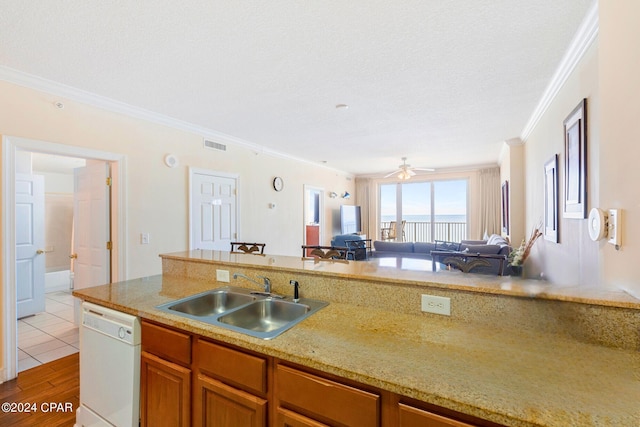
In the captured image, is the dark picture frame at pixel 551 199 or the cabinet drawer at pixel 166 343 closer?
the cabinet drawer at pixel 166 343

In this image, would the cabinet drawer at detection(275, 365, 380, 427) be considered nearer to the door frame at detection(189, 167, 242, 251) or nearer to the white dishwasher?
the white dishwasher

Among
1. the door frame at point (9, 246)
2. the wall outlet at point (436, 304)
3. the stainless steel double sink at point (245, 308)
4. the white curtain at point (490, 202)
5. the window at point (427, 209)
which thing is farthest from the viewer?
the window at point (427, 209)

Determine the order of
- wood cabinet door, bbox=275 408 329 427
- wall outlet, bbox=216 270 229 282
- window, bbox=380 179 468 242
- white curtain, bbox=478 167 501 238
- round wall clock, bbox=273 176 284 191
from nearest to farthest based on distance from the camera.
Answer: wood cabinet door, bbox=275 408 329 427 < wall outlet, bbox=216 270 229 282 < round wall clock, bbox=273 176 284 191 < white curtain, bbox=478 167 501 238 < window, bbox=380 179 468 242

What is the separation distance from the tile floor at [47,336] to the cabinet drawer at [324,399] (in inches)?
115

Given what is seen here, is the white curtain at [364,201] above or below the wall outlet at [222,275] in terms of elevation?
above

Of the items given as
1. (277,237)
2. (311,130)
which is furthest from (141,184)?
(277,237)

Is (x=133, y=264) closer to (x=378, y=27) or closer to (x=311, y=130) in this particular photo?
(x=311, y=130)

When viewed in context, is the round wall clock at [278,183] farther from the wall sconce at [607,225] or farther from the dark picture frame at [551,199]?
the wall sconce at [607,225]

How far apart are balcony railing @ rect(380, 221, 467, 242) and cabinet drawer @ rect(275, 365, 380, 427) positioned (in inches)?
300

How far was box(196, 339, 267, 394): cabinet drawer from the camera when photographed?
1.19m

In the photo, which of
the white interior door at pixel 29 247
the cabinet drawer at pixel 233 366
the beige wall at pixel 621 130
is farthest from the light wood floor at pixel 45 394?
the beige wall at pixel 621 130

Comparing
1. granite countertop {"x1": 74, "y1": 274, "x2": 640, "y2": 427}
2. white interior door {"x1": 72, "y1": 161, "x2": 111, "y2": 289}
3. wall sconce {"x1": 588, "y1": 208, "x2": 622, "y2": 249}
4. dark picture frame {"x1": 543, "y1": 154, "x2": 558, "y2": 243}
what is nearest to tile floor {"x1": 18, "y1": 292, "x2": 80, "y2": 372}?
white interior door {"x1": 72, "y1": 161, "x2": 111, "y2": 289}

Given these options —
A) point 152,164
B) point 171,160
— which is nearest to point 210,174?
point 171,160

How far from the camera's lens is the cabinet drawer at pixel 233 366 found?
119 cm
